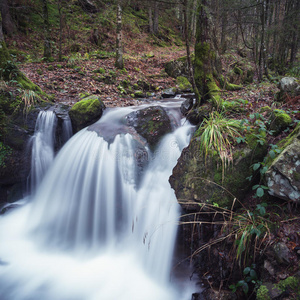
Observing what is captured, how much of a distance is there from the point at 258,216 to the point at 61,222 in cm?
420

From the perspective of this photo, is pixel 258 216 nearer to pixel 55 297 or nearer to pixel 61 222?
pixel 55 297

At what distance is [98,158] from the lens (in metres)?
5.51

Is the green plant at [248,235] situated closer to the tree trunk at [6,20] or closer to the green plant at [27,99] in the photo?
the green plant at [27,99]

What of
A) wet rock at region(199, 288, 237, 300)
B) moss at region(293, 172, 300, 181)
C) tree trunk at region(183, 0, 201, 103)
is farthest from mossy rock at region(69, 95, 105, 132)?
moss at region(293, 172, 300, 181)

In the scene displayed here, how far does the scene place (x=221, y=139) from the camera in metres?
3.71

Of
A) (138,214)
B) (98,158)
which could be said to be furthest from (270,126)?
(98,158)

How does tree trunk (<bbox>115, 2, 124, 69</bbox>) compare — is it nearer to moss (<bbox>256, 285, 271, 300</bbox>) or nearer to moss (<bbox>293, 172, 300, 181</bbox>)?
moss (<bbox>293, 172, 300, 181</bbox>)

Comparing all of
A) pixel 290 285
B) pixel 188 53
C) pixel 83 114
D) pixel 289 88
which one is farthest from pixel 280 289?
pixel 83 114

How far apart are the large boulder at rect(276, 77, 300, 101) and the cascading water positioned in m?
2.27

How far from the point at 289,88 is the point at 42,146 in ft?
21.6

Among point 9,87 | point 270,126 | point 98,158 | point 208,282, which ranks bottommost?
point 208,282

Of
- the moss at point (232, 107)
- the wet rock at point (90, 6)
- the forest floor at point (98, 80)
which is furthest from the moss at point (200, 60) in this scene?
the wet rock at point (90, 6)

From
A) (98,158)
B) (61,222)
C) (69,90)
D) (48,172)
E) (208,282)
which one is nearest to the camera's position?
(208,282)

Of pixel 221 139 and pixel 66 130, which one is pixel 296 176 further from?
pixel 66 130
